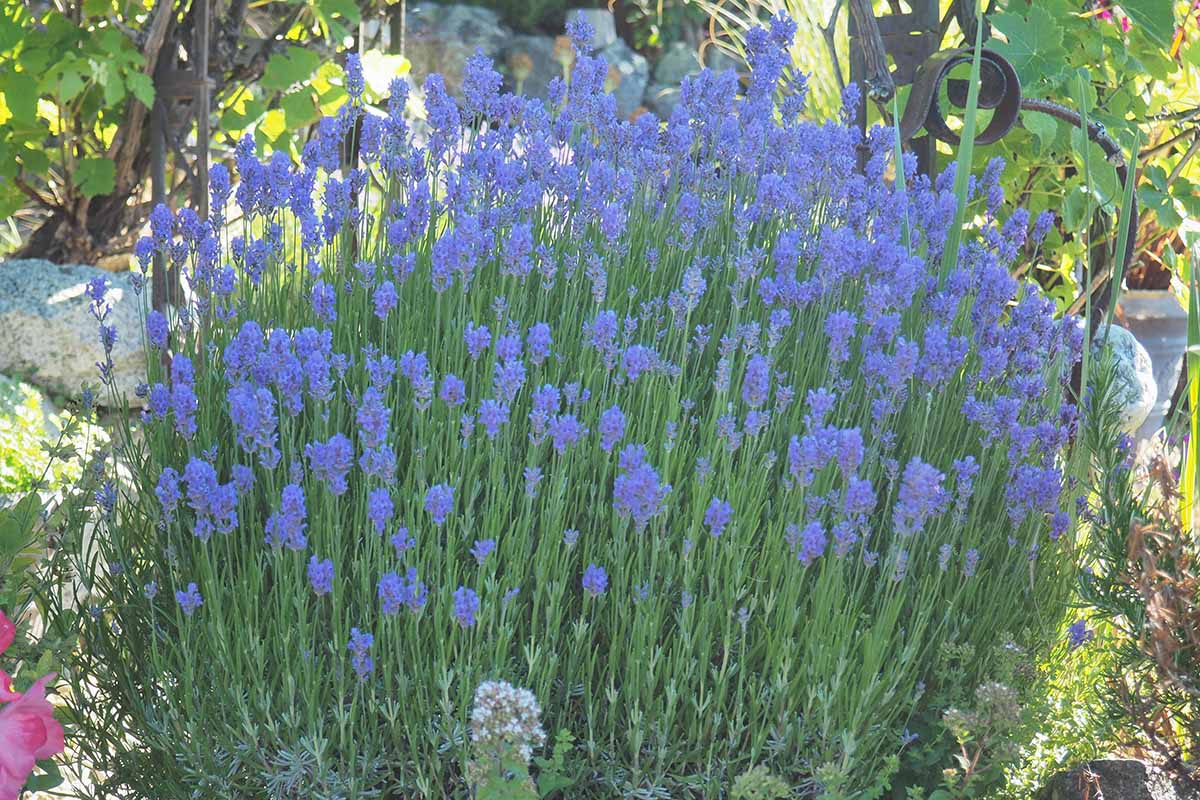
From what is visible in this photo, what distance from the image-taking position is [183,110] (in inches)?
179

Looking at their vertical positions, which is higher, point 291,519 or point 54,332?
point 291,519

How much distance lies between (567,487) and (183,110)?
3.37 m

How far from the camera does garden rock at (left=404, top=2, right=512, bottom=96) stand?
473 inches

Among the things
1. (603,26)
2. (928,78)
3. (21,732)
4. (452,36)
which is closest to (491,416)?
(21,732)

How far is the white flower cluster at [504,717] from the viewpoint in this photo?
1386mm

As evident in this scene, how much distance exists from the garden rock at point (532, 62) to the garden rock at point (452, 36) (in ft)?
0.56

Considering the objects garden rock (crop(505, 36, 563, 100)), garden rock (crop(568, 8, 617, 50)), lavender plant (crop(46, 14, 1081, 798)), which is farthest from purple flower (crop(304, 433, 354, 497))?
garden rock (crop(568, 8, 617, 50))

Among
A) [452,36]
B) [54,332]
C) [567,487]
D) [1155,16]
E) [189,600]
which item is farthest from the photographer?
[452,36]

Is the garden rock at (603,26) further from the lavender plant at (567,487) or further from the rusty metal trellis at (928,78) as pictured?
the lavender plant at (567,487)

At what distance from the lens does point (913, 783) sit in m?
1.84

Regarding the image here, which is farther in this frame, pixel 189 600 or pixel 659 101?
pixel 659 101

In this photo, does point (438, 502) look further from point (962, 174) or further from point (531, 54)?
point (531, 54)

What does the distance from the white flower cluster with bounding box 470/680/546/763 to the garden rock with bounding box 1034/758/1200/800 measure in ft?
2.83

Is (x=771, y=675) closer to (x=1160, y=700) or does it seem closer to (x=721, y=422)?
(x=721, y=422)
